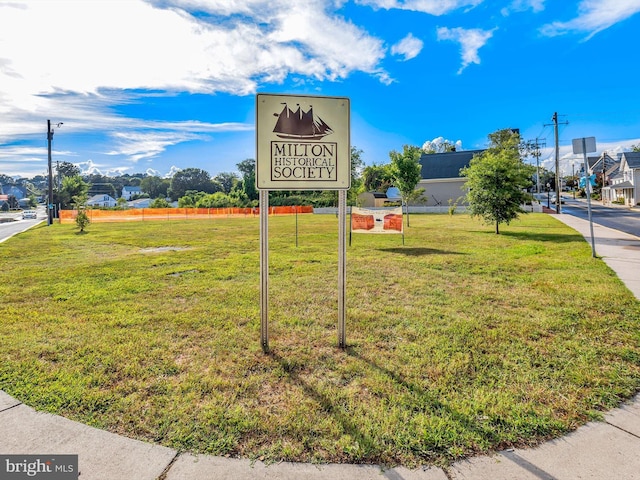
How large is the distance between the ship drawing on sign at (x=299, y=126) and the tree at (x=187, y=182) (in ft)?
306

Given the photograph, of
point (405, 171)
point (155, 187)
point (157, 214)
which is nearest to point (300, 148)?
point (405, 171)

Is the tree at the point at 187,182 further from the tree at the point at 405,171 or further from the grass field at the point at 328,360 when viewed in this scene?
the grass field at the point at 328,360

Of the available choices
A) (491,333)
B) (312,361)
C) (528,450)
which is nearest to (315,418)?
(312,361)

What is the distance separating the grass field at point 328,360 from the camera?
7.80 feet

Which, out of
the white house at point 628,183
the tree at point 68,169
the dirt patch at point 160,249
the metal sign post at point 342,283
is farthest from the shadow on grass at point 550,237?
the tree at point 68,169

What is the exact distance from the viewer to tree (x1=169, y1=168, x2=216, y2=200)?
92500mm

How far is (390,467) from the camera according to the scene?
207cm

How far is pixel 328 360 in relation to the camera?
3.45 meters

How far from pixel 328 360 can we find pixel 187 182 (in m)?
97.5

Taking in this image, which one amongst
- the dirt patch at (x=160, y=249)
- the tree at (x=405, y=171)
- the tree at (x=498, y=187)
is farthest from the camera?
the tree at (x=405, y=171)

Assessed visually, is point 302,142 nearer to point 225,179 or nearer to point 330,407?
point 330,407

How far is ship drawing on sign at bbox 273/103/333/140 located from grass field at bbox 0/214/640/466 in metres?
2.15

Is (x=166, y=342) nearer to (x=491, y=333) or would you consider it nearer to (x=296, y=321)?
(x=296, y=321)

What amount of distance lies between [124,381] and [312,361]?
1596mm
